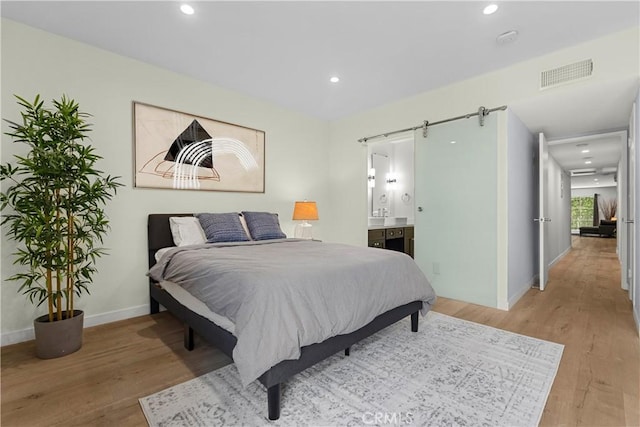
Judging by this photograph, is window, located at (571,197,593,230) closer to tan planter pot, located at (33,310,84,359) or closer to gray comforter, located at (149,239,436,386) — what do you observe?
gray comforter, located at (149,239,436,386)

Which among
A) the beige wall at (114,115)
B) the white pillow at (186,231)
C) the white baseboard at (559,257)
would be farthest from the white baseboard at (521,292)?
the white pillow at (186,231)

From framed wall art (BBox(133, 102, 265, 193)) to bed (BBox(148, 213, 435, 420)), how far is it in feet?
3.34

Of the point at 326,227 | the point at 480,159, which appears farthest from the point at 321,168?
the point at 480,159

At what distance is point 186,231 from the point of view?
3.10 metres

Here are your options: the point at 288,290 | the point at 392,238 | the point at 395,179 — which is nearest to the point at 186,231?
the point at 288,290

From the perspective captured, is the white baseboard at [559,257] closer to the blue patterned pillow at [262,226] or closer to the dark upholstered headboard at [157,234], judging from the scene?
the blue patterned pillow at [262,226]

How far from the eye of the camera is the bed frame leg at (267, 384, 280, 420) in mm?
1505

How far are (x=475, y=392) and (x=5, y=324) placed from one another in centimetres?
358

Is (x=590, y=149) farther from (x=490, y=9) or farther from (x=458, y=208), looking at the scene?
(x=490, y=9)

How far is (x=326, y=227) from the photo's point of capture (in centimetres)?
510

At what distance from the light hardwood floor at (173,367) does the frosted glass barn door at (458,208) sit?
1.26ft

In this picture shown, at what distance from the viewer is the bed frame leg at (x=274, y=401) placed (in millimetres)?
1505

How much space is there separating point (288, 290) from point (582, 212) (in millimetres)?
16548

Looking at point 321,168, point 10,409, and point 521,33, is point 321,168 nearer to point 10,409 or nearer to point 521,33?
point 521,33
